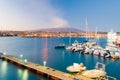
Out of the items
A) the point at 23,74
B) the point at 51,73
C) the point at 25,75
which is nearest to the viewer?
the point at 51,73

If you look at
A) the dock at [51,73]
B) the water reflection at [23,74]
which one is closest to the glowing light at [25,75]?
the water reflection at [23,74]

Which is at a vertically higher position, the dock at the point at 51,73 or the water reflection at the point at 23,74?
the dock at the point at 51,73

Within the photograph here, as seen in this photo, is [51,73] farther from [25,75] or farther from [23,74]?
[23,74]

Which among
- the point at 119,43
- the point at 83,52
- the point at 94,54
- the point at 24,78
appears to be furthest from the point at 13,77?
the point at 119,43

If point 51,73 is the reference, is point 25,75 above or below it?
below

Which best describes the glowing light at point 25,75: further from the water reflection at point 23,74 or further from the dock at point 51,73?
the dock at point 51,73

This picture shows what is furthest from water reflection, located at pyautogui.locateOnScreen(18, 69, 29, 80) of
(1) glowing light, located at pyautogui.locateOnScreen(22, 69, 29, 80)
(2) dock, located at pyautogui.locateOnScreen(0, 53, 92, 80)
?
(2) dock, located at pyautogui.locateOnScreen(0, 53, 92, 80)

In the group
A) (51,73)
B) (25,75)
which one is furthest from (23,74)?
(51,73)

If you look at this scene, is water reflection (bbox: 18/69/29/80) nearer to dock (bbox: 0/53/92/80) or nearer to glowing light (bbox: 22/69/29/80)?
glowing light (bbox: 22/69/29/80)

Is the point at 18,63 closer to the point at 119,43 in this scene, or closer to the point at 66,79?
the point at 66,79

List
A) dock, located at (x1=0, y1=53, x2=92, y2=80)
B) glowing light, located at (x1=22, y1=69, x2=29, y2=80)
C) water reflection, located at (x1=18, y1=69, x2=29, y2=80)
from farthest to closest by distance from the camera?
water reflection, located at (x1=18, y1=69, x2=29, y2=80), glowing light, located at (x1=22, y1=69, x2=29, y2=80), dock, located at (x1=0, y1=53, x2=92, y2=80)

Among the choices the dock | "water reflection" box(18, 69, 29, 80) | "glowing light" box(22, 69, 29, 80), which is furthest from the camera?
"water reflection" box(18, 69, 29, 80)

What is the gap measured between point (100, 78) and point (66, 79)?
429 centimetres

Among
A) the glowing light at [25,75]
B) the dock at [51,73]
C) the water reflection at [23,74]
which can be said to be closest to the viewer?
the dock at [51,73]
